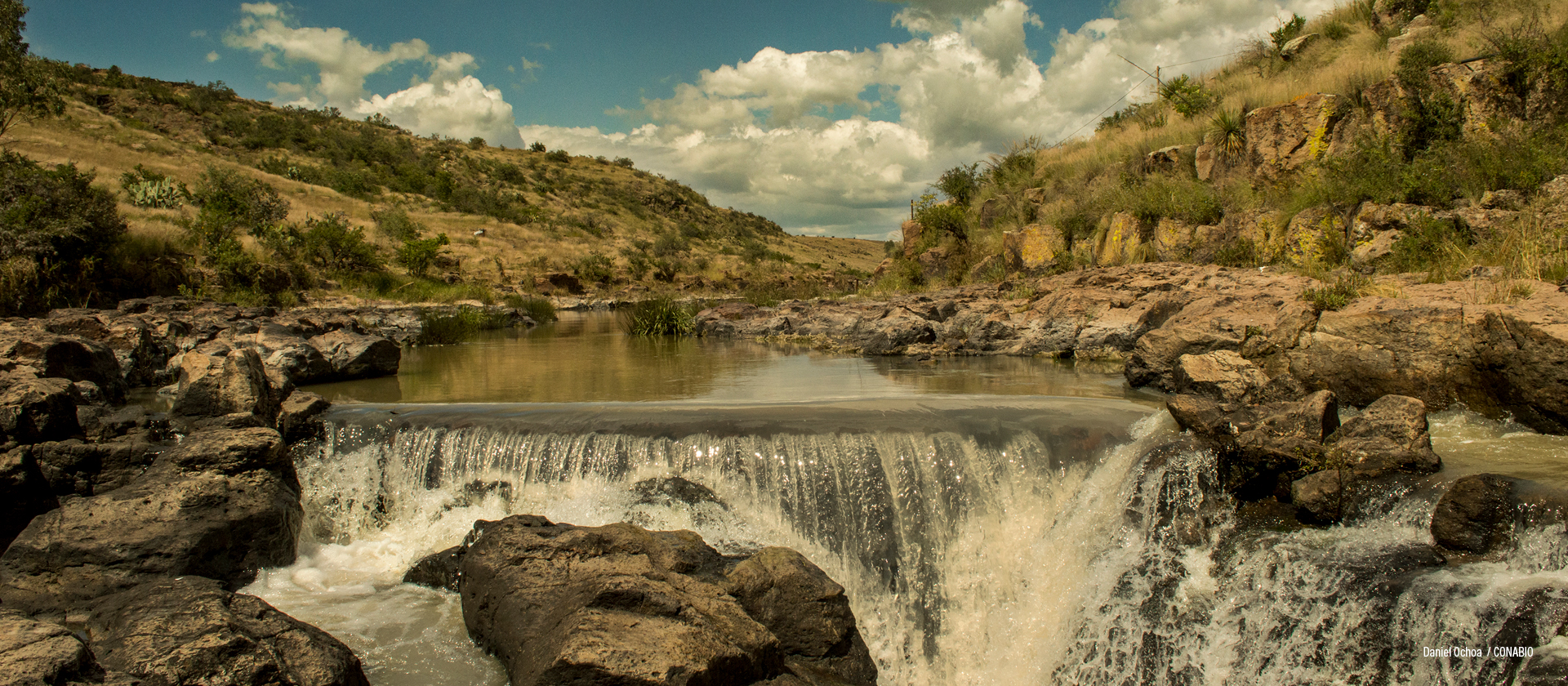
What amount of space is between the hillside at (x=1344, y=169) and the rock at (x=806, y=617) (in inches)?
252

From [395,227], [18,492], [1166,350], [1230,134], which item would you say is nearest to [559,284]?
[395,227]

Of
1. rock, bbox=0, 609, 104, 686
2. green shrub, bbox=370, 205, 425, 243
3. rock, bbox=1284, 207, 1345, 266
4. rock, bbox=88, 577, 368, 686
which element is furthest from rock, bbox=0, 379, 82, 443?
green shrub, bbox=370, 205, 425, 243

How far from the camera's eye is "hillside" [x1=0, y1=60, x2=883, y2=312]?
20516mm

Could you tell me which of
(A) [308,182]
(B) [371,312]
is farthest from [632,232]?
(B) [371,312]

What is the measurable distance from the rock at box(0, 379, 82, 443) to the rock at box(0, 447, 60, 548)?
0.31m

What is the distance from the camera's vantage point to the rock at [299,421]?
21.1ft

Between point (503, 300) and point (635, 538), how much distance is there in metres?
23.6

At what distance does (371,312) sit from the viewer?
17.9 metres

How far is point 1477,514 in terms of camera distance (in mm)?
3709

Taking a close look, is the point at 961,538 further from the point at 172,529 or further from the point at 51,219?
the point at 51,219

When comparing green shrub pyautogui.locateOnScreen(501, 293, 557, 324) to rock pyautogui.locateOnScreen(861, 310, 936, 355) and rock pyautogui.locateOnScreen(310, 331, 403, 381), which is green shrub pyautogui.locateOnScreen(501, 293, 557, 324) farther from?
rock pyautogui.locateOnScreen(861, 310, 936, 355)

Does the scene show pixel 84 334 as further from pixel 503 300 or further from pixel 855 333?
pixel 503 300

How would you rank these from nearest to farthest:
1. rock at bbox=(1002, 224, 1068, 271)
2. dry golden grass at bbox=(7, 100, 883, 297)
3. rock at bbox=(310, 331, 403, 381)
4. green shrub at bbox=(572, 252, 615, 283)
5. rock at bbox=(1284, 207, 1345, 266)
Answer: rock at bbox=(310, 331, 403, 381), rock at bbox=(1284, 207, 1345, 266), rock at bbox=(1002, 224, 1068, 271), dry golden grass at bbox=(7, 100, 883, 297), green shrub at bbox=(572, 252, 615, 283)

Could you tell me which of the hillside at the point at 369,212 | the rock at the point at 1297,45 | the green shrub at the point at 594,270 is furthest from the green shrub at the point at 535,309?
the rock at the point at 1297,45
